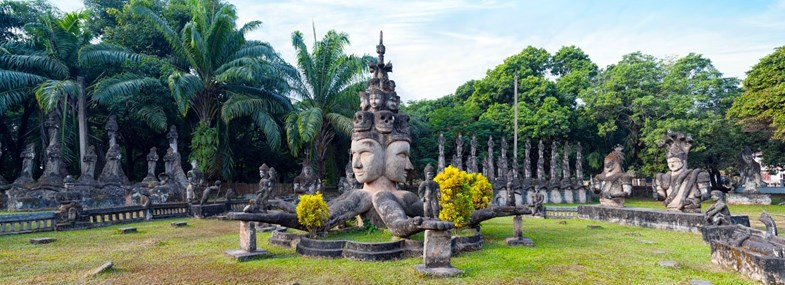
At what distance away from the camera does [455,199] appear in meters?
11.0

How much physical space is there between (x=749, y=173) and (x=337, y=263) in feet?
101

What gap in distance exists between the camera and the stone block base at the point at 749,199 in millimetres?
27453

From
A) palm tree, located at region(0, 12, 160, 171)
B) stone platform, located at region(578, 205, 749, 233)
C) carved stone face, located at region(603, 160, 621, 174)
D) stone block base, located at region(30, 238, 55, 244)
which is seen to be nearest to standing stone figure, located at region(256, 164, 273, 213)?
stone block base, located at region(30, 238, 55, 244)

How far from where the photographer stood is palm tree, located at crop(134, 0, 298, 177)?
80.2 ft

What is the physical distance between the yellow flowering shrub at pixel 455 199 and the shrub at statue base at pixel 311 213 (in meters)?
2.66

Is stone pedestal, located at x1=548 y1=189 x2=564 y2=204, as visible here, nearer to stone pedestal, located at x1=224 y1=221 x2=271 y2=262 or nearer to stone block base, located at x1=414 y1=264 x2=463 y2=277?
stone block base, located at x1=414 y1=264 x2=463 y2=277

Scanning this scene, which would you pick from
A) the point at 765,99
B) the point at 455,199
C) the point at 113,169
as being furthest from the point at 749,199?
the point at 113,169

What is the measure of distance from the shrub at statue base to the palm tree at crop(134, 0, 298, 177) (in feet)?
50.3

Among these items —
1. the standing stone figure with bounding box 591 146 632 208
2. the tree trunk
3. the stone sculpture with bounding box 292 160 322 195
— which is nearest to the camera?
the standing stone figure with bounding box 591 146 632 208

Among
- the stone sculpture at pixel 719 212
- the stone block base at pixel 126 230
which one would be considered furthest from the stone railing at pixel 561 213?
the stone block base at pixel 126 230

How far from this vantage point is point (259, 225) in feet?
48.1

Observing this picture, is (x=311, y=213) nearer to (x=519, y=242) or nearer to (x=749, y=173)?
(x=519, y=242)

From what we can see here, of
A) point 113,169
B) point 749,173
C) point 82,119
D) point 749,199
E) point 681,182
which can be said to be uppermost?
point 82,119

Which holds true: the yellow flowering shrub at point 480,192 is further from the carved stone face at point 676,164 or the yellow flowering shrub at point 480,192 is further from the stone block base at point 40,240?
the stone block base at point 40,240
